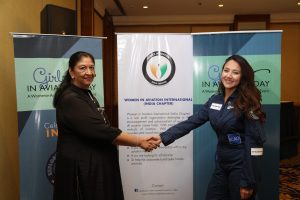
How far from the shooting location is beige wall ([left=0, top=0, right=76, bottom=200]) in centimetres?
285

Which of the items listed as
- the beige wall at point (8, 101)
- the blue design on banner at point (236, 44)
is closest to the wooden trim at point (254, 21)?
the blue design on banner at point (236, 44)

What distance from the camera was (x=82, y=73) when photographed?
2.06 m

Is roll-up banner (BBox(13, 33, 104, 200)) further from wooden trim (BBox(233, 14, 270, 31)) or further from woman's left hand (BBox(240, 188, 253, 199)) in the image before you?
wooden trim (BBox(233, 14, 270, 31))

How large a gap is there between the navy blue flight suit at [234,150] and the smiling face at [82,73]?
910 millimetres

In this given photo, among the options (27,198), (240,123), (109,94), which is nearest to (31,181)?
(27,198)

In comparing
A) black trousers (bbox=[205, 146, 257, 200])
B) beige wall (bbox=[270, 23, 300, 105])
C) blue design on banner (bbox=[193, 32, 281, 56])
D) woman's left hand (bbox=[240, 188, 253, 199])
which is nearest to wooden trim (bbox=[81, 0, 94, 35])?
blue design on banner (bbox=[193, 32, 281, 56])

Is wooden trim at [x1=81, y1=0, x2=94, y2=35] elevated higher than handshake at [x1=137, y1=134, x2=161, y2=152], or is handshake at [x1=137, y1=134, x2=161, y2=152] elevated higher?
wooden trim at [x1=81, y1=0, x2=94, y2=35]

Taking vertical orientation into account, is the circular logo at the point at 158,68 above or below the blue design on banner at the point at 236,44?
below

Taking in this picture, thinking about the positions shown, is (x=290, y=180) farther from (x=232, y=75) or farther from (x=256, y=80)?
(x=232, y=75)

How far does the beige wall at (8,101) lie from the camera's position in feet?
9.34

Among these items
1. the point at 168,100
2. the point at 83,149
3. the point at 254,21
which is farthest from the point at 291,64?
the point at 83,149

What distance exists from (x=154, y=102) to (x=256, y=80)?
954 mm

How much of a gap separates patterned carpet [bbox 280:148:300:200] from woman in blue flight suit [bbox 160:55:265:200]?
2213 millimetres

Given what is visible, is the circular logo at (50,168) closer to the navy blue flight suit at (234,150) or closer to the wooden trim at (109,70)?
the navy blue flight suit at (234,150)
